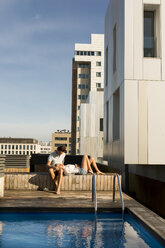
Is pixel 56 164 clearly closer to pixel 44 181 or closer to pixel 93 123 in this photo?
pixel 44 181

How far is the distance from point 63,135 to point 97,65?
279 ft

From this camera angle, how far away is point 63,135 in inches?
6230

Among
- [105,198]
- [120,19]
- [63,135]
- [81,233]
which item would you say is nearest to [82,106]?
[120,19]

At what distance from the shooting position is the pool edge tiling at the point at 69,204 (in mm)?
6324

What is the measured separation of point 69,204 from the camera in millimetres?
7469

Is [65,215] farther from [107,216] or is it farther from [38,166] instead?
[38,166]

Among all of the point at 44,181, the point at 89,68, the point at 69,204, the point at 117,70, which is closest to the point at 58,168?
the point at 44,181

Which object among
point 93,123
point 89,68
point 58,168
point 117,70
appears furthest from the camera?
point 89,68

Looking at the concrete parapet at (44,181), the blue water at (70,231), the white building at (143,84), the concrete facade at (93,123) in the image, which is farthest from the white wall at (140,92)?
the concrete facade at (93,123)

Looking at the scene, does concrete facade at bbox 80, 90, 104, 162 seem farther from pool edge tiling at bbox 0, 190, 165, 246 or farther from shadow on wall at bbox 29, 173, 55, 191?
pool edge tiling at bbox 0, 190, 165, 246

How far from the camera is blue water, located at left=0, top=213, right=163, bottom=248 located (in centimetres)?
518

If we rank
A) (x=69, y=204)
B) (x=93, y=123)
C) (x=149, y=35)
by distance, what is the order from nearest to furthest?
1. (x=69, y=204)
2. (x=149, y=35)
3. (x=93, y=123)

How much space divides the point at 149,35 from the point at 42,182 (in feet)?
25.0

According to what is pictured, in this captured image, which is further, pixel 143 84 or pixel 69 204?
pixel 143 84
